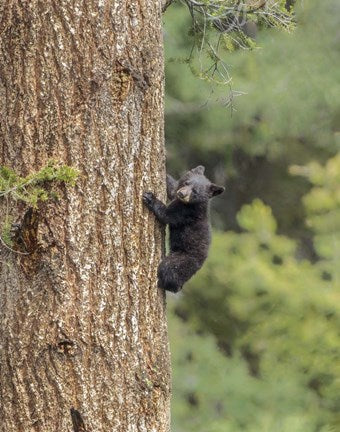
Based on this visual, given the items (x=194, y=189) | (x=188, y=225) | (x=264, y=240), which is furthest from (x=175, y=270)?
(x=264, y=240)

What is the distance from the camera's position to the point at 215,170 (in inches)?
519

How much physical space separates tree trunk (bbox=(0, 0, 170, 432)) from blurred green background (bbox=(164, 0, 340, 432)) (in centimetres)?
348

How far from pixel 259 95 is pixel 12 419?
8.22m

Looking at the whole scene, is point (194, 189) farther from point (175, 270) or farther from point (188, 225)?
point (175, 270)


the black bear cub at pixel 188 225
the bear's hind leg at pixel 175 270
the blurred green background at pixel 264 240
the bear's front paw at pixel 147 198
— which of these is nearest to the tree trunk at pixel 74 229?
the bear's front paw at pixel 147 198

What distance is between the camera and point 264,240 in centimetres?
991

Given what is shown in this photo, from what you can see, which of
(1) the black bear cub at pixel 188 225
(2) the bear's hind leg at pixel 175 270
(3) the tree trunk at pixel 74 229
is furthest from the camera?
(1) the black bear cub at pixel 188 225

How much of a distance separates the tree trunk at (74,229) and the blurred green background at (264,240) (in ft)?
11.4

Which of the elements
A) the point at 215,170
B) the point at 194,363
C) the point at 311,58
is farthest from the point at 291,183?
the point at 194,363

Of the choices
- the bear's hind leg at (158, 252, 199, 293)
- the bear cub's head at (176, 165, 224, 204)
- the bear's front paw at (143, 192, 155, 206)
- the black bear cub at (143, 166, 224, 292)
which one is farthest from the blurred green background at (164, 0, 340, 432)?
the bear's front paw at (143, 192, 155, 206)

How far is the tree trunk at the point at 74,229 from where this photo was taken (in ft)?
13.9

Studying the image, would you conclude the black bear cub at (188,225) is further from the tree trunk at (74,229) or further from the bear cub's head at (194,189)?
the tree trunk at (74,229)

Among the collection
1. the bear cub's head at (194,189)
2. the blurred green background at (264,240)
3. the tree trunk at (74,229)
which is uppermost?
the blurred green background at (264,240)

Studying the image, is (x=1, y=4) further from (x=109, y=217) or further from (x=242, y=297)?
(x=242, y=297)
